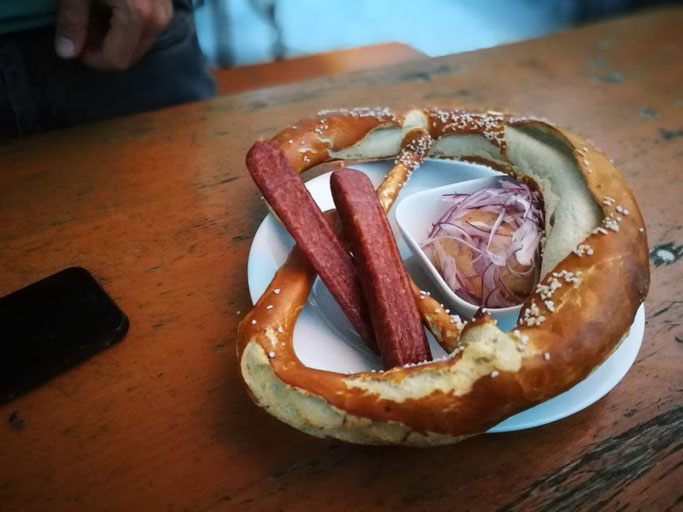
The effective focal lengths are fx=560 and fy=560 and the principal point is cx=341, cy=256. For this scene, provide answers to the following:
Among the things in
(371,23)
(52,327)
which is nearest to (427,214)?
(52,327)

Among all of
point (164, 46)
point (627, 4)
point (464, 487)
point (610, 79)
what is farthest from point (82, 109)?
point (627, 4)

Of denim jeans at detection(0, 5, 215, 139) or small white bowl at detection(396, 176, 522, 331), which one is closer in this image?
small white bowl at detection(396, 176, 522, 331)

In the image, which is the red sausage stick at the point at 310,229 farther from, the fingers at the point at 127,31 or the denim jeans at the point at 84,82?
the denim jeans at the point at 84,82

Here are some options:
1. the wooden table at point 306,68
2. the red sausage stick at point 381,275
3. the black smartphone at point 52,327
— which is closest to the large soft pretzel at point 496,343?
the red sausage stick at point 381,275

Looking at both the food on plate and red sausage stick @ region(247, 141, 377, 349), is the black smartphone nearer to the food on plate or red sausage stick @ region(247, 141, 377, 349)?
red sausage stick @ region(247, 141, 377, 349)

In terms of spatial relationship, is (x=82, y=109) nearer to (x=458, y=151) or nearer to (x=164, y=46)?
(x=164, y=46)

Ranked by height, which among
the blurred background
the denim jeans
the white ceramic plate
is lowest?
the blurred background

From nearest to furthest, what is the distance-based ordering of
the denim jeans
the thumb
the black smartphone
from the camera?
the black smartphone < the thumb < the denim jeans

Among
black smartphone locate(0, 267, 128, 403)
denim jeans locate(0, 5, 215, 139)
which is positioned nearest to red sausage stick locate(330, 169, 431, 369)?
black smartphone locate(0, 267, 128, 403)
